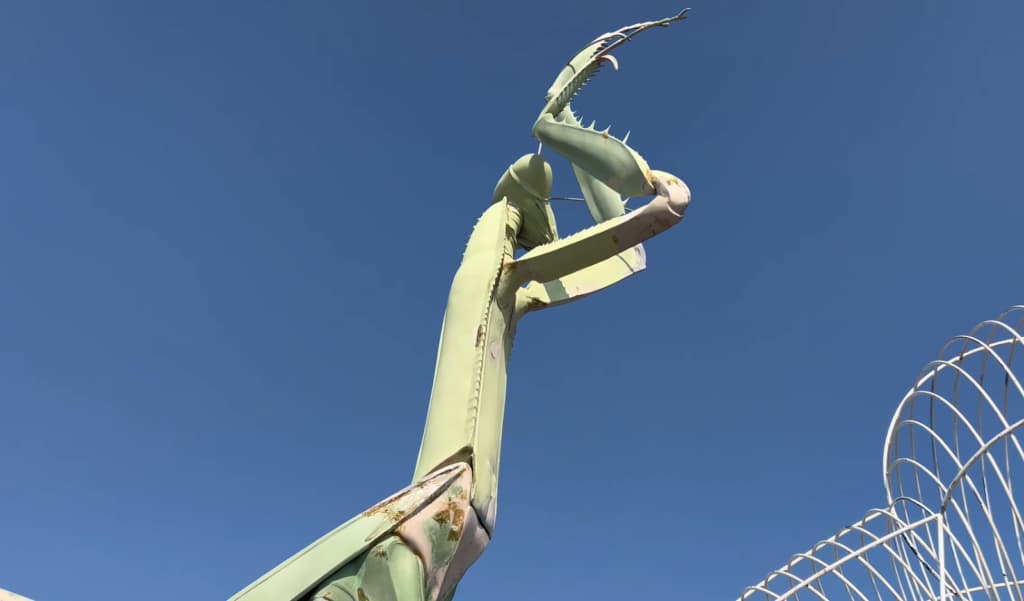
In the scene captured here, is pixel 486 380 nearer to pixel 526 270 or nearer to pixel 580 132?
pixel 526 270

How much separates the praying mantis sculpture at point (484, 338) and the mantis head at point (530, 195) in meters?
0.02

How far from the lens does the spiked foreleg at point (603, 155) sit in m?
8.37

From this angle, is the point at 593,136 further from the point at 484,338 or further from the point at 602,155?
the point at 484,338

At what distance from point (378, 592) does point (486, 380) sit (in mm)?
2510

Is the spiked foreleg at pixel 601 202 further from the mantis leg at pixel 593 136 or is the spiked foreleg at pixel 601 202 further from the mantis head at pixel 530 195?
the mantis head at pixel 530 195

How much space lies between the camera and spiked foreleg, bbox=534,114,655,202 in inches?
329

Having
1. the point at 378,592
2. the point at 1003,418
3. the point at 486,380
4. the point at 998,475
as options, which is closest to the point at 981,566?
the point at 998,475

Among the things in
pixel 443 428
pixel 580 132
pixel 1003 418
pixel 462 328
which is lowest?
pixel 1003 418

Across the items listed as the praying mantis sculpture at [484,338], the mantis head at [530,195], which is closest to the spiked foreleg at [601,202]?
the praying mantis sculpture at [484,338]

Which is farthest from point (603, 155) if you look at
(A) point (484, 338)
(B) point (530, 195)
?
(A) point (484, 338)

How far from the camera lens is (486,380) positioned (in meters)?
8.16

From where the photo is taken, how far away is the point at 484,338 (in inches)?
327

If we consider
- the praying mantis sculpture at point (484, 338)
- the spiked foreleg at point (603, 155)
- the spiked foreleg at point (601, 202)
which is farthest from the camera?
the spiked foreleg at point (601, 202)

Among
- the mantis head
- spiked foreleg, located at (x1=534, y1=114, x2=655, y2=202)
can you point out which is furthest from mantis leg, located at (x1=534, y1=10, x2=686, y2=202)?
the mantis head
